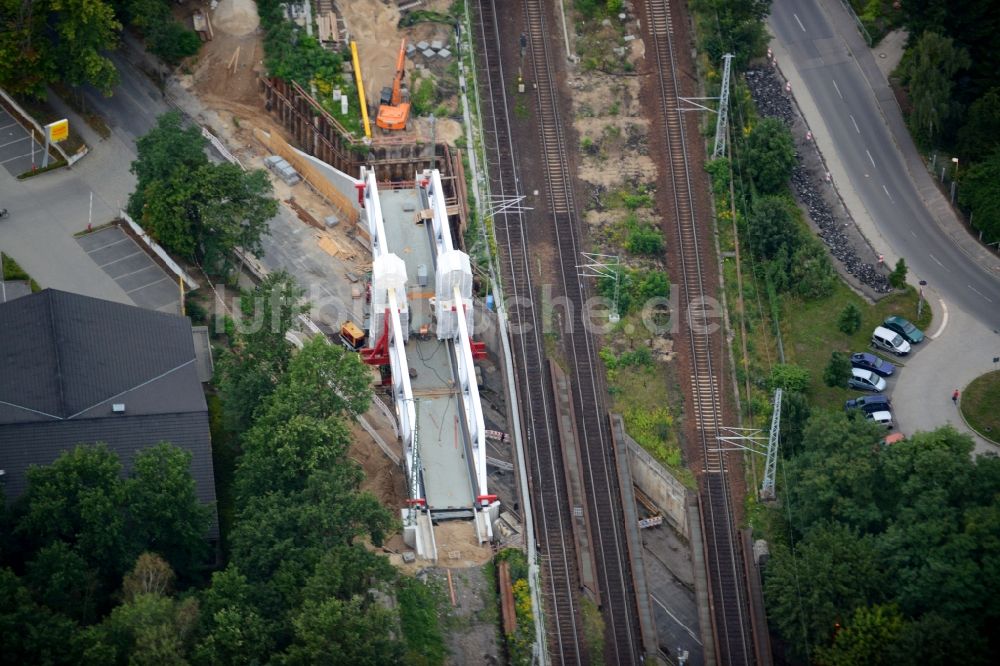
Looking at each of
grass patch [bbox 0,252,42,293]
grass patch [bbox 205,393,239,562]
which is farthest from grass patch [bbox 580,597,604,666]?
grass patch [bbox 0,252,42,293]

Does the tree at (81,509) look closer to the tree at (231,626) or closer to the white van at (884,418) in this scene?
the tree at (231,626)

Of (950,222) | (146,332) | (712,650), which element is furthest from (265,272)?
(950,222)

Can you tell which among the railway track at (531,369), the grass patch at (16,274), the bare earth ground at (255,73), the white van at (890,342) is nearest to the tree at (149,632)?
the railway track at (531,369)

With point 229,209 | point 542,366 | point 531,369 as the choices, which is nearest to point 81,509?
point 229,209

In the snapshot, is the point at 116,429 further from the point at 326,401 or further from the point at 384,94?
the point at 384,94

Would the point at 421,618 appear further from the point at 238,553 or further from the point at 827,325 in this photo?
the point at 827,325
